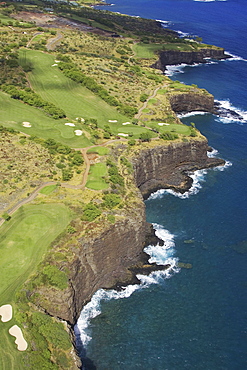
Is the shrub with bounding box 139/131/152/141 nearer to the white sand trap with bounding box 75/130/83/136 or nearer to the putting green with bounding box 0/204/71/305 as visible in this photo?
the white sand trap with bounding box 75/130/83/136

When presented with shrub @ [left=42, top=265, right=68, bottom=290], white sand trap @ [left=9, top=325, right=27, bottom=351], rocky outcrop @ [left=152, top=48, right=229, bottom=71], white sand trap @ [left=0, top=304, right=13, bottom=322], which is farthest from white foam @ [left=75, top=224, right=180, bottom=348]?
rocky outcrop @ [left=152, top=48, right=229, bottom=71]

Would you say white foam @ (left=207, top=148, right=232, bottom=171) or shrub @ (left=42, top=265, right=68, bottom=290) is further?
white foam @ (left=207, top=148, right=232, bottom=171)

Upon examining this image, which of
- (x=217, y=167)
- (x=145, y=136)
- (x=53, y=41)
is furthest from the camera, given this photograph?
(x=53, y=41)

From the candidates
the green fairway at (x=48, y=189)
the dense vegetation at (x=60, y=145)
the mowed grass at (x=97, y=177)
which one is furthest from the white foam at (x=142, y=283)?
the green fairway at (x=48, y=189)

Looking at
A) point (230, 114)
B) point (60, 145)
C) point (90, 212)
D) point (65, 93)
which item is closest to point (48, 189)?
point (90, 212)

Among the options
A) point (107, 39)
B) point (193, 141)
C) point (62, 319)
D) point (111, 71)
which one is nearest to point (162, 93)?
point (111, 71)

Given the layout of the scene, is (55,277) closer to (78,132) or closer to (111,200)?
(111,200)
